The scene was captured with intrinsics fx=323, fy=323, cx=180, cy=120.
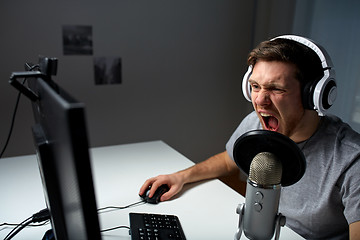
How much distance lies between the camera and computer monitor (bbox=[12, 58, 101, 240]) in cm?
34

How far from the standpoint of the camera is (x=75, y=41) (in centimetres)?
227

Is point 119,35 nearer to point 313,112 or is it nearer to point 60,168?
point 313,112

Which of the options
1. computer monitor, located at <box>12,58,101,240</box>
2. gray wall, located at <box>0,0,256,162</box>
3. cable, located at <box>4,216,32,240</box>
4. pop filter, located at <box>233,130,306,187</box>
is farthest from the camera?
gray wall, located at <box>0,0,256,162</box>

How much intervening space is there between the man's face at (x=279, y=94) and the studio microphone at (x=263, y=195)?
400mm

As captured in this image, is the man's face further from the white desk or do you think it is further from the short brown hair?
the white desk

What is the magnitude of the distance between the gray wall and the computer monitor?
1.83 metres

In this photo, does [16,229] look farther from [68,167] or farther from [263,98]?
[263,98]

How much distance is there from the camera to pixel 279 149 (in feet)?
2.30

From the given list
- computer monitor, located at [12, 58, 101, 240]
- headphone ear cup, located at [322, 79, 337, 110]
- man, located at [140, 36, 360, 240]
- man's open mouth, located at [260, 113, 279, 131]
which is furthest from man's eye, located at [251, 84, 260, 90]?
computer monitor, located at [12, 58, 101, 240]

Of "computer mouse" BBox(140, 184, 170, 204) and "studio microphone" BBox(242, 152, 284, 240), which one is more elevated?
"studio microphone" BBox(242, 152, 284, 240)

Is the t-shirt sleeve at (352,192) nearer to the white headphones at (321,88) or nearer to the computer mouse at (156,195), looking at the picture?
the white headphones at (321,88)

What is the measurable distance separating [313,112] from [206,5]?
184cm

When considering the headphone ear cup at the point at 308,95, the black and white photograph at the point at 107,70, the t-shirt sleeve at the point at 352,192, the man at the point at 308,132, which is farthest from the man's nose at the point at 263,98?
the black and white photograph at the point at 107,70

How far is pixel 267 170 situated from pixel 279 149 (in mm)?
54
